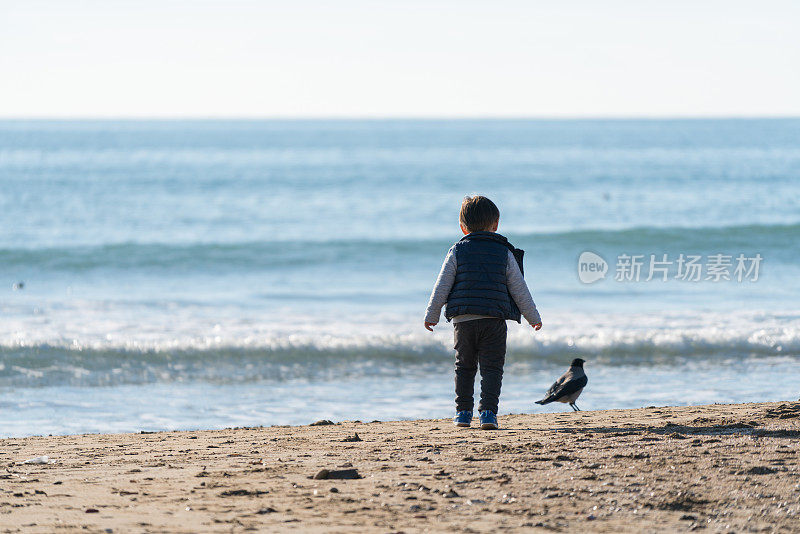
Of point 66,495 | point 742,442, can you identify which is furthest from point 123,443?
point 742,442

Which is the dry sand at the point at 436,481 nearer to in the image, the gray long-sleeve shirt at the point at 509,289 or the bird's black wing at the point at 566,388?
the gray long-sleeve shirt at the point at 509,289

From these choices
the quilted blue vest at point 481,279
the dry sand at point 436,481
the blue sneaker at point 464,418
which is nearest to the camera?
the dry sand at point 436,481

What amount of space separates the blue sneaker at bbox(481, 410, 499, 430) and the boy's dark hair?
3.77ft

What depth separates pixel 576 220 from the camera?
93.1ft

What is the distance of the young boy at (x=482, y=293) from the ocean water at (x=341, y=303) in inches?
81.0

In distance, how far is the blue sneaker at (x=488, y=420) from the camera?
18.6ft

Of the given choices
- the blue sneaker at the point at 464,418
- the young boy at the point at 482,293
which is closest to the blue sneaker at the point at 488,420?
the young boy at the point at 482,293

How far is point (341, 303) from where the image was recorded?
49.0ft

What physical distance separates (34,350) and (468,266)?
21.9ft

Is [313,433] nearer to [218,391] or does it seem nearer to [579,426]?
[579,426]

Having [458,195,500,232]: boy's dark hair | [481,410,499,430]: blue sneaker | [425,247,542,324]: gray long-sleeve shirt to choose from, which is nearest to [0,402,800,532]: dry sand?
[481,410,499,430]: blue sneaker

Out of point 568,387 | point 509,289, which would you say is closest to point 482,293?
point 509,289

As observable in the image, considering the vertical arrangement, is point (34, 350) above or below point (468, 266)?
below

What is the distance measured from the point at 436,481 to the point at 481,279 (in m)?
1.62
